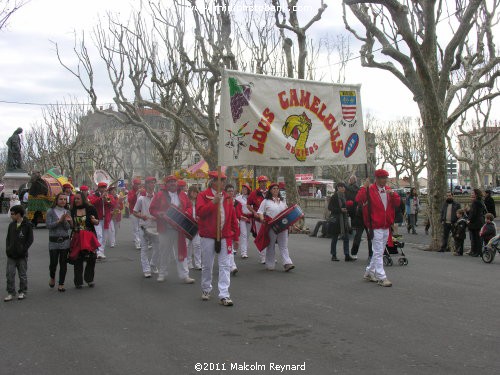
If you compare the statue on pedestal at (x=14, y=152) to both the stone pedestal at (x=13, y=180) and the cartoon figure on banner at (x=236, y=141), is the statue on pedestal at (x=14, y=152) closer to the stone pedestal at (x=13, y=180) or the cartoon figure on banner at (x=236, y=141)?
the stone pedestal at (x=13, y=180)

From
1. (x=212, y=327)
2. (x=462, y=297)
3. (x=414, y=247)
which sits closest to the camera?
(x=212, y=327)

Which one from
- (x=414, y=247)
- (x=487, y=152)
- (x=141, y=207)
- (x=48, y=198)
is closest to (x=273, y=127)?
(x=141, y=207)

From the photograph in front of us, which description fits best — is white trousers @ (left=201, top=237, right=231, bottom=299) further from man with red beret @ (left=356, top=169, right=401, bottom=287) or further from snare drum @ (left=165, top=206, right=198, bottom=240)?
man with red beret @ (left=356, top=169, right=401, bottom=287)

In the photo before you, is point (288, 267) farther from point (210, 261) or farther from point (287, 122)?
point (210, 261)

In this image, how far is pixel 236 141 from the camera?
955 cm

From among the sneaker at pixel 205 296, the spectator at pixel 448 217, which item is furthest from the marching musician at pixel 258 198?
the spectator at pixel 448 217

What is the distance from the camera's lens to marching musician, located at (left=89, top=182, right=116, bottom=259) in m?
12.8

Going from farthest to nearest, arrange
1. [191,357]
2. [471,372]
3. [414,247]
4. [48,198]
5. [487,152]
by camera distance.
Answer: [487,152]
[48,198]
[414,247]
[191,357]
[471,372]

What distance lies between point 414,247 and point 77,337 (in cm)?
1213

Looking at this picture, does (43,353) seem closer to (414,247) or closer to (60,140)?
(414,247)

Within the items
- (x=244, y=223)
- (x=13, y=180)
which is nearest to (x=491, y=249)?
(x=244, y=223)

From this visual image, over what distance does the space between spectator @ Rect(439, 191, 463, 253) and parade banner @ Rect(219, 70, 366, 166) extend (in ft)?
15.4

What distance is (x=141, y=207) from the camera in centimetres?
1079

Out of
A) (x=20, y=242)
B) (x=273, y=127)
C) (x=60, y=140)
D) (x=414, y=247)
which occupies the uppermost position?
(x=60, y=140)
